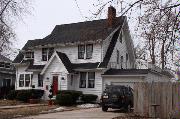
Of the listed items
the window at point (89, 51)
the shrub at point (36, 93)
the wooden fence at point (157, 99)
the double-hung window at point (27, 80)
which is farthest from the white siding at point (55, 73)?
the wooden fence at point (157, 99)

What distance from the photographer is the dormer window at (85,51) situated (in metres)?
36.7

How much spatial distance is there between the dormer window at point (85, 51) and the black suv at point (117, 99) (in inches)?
457

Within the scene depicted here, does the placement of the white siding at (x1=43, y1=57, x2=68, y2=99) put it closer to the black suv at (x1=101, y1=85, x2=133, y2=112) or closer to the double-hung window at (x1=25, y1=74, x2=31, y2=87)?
the double-hung window at (x1=25, y1=74, x2=31, y2=87)

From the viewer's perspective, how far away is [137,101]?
21.0m

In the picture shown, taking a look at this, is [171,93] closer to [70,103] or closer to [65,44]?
[70,103]

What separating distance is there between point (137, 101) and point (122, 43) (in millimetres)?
20502

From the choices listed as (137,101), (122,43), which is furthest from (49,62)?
(137,101)

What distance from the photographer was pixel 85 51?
121 feet

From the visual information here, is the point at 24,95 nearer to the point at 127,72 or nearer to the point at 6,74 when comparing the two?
the point at 127,72

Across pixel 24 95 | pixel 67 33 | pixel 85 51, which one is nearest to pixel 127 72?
pixel 85 51

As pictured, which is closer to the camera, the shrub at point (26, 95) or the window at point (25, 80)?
the shrub at point (26, 95)

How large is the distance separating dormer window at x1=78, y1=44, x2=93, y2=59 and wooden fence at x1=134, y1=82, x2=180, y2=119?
52.2ft

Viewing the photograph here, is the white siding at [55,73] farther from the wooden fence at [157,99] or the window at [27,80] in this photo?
the wooden fence at [157,99]

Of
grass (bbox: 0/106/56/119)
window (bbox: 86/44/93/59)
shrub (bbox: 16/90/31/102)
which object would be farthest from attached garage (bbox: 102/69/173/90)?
grass (bbox: 0/106/56/119)
